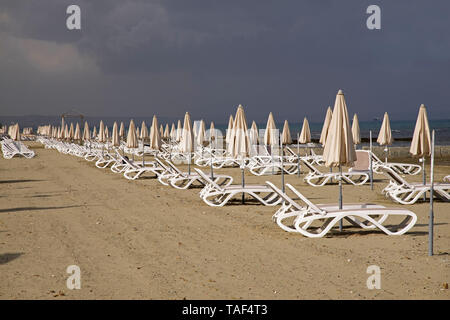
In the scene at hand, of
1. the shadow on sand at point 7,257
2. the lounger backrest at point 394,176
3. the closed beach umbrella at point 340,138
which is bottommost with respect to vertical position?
the shadow on sand at point 7,257

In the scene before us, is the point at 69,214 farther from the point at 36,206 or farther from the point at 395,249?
the point at 395,249

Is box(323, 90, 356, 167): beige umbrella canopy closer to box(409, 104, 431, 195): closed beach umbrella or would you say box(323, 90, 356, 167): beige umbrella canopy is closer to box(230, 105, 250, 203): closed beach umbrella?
box(230, 105, 250, 203): closed beach umbrella

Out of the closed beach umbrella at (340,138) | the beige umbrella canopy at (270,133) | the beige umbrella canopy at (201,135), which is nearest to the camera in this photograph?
the closed beach umbrella at (340,138)

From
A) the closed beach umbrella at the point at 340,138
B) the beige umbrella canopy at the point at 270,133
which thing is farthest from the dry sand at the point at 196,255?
the beige umbrella canopy at the point at 270,133

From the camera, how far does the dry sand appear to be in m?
4.11

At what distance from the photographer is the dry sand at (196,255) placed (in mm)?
4113

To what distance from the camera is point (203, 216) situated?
7.72 metres

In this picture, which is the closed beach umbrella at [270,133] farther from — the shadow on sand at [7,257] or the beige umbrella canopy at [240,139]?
the shadow on sand at [7,257]

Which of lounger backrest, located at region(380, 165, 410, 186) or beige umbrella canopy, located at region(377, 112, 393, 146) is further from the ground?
beige umbrella canopy, located at region(377, 112, 393, 146)

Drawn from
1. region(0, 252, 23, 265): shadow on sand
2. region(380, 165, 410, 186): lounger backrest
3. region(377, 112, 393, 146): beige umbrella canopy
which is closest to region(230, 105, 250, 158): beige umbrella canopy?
region(380, 165, 410, 186): lounger backrest

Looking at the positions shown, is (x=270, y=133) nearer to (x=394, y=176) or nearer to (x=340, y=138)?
(x=394, y=176)

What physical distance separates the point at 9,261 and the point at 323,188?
7.90m

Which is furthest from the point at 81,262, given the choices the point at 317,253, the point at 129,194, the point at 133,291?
the point at 129,194

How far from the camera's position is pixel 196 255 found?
527cm
